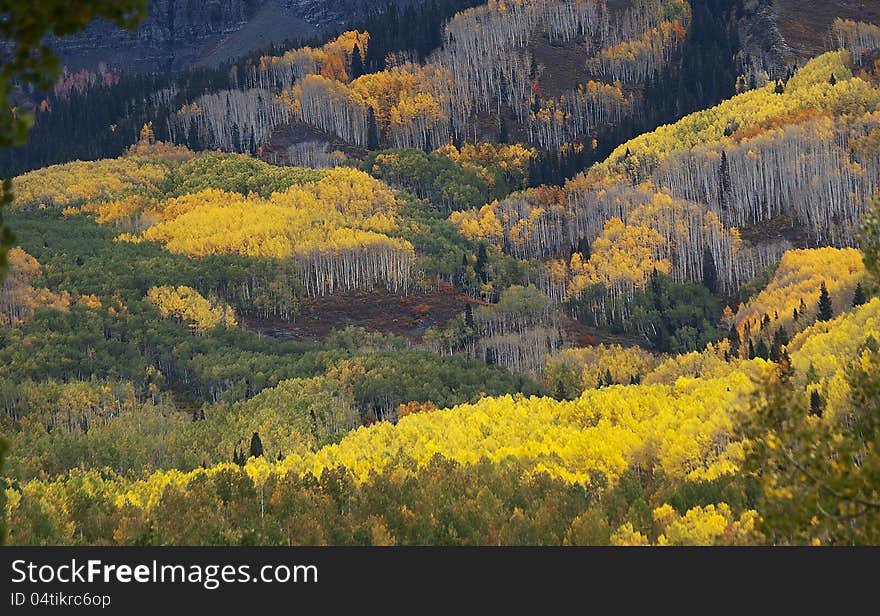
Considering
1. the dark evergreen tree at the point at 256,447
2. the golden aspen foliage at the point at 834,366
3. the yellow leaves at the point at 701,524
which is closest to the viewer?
the yellow leaves at the point at 701,524

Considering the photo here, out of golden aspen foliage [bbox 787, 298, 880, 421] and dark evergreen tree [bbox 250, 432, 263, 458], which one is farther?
dark evergreen tree [bbox 250, 432, 263, 458]

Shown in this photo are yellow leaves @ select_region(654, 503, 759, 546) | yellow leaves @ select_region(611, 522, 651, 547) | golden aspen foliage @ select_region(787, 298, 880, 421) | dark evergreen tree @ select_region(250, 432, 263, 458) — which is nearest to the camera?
yellow leaves @ select_region(654, 503, 759, 546)

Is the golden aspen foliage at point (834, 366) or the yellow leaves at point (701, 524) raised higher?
the yellow leaves at point (701, 524)

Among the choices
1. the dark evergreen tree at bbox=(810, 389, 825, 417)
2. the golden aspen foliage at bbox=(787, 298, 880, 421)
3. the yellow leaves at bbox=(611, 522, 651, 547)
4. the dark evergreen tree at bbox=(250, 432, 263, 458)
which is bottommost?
the dark evergreen tree at bbox=(250, 432, 263, 458)

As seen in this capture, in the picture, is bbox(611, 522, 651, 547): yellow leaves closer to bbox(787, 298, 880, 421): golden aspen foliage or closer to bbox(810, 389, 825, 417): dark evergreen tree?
bbox(787, 298, 880, 421): golden aspen foliage

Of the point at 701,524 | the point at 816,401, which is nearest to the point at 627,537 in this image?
the point at 701,524

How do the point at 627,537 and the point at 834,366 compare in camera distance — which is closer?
the point at 627,537

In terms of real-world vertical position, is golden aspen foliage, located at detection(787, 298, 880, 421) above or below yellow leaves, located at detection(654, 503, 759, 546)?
below

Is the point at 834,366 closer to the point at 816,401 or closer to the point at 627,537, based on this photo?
the point at 816,401

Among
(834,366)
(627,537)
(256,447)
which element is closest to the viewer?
(627,537)

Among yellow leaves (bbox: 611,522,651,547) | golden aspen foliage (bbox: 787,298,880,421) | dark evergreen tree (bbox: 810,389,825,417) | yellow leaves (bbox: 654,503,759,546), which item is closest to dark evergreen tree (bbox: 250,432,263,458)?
golden aspen foliage (bbox: 787,298,880,421)

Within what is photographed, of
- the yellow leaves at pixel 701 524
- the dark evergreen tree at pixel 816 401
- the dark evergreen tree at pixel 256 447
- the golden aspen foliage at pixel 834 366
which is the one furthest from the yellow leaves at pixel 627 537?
the dark evergreen tree at pixel 256 447

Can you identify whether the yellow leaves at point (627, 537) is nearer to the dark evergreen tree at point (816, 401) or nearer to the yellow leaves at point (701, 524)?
the yellow leaves at point (701, 524)
